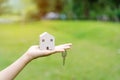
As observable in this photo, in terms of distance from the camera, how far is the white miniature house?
1453mm

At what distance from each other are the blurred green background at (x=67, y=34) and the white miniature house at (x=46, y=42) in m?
2.31

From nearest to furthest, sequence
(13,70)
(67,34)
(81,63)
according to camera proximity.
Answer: (13,70), (81,63), (67,34)

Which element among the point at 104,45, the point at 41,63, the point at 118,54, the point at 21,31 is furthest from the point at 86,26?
the point at 41,63

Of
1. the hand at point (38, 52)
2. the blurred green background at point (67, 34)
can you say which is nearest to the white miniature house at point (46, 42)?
the hand at point (38, 52)

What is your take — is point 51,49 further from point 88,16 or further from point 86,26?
point 88,16

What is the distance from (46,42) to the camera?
1482mm

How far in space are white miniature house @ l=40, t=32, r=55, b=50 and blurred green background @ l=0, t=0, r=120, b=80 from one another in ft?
7.59

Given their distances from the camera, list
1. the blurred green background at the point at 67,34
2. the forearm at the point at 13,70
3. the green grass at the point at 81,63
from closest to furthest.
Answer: the forearm at the point at 13,70
the green grass at the point at 81,63
the blurred green background at the point at 67,34

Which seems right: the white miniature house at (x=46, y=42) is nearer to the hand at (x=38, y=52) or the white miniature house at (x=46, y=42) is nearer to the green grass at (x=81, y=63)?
the hand at (x=38, y=52)

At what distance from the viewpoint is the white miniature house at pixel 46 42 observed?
4.77ft

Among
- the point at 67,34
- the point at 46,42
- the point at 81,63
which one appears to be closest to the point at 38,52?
the point at 46,42

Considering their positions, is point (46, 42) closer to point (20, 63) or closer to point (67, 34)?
point (20, 63)

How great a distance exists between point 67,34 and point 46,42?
298 inches

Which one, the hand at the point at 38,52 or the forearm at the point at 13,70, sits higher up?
the hand at the point at 38,52
